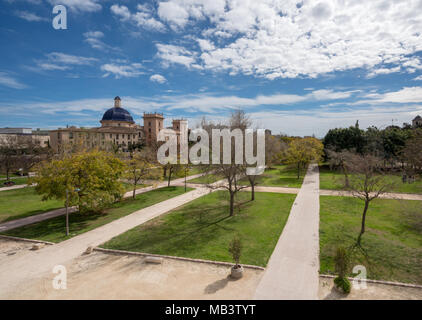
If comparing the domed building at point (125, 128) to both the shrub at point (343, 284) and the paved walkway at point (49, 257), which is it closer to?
the paved walkway at point (49, 257)

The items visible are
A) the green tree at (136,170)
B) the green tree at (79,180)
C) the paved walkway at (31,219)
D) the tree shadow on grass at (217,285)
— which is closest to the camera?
the tree shadow on grass at (217,285)

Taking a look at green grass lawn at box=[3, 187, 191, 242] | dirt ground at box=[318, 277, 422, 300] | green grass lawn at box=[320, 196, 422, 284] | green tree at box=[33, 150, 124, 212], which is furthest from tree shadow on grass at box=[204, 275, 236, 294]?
green tree at box=[33, 150, 124, 212]

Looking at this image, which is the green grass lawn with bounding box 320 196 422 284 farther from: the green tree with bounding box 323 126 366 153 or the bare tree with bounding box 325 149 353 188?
the green tree with bounding box 323 126 366 153

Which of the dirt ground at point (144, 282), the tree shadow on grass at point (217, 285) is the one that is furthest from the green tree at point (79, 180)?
the tree shadow on grass at point (217, 285)

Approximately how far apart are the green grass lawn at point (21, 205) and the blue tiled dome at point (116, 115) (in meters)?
55.9

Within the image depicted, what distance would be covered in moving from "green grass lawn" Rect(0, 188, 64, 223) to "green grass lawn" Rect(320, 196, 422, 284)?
72.4 ft

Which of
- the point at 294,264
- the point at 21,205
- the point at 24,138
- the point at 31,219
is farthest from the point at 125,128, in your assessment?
the point at 294,264

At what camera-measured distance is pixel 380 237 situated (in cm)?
1395

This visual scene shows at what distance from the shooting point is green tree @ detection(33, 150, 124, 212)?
1716 cm

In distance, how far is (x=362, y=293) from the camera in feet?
28.6

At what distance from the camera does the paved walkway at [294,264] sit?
8.80 metres

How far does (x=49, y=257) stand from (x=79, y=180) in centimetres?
673
